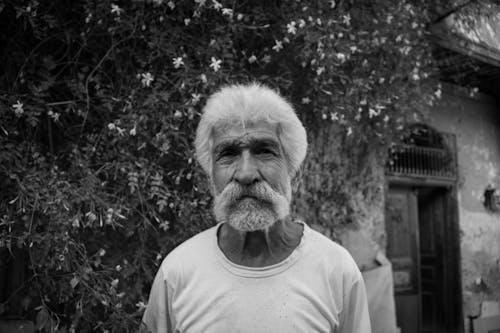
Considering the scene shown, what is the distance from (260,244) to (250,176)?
296mm

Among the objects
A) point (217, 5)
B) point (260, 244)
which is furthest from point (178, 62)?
point (260, 244)

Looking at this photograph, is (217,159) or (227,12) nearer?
(217,159)

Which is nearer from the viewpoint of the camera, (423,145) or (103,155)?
(103,155)

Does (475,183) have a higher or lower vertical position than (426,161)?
lower

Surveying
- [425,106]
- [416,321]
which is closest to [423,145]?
[425,106]

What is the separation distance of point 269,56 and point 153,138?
3.52 feet

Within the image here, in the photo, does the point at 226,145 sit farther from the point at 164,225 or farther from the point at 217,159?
the point at 164,225

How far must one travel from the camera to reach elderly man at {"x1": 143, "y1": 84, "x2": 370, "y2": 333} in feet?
5.18

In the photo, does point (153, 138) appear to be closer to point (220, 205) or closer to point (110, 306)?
point (110, 306)

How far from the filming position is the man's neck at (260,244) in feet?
5.56

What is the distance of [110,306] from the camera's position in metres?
A: 2.42

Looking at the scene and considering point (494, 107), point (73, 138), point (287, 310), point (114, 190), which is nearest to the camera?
point (287, 310)

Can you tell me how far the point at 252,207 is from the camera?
164cm

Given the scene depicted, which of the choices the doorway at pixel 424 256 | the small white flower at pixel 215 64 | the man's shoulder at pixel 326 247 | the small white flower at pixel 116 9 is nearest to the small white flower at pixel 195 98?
the small white flower at pixel 215 64
